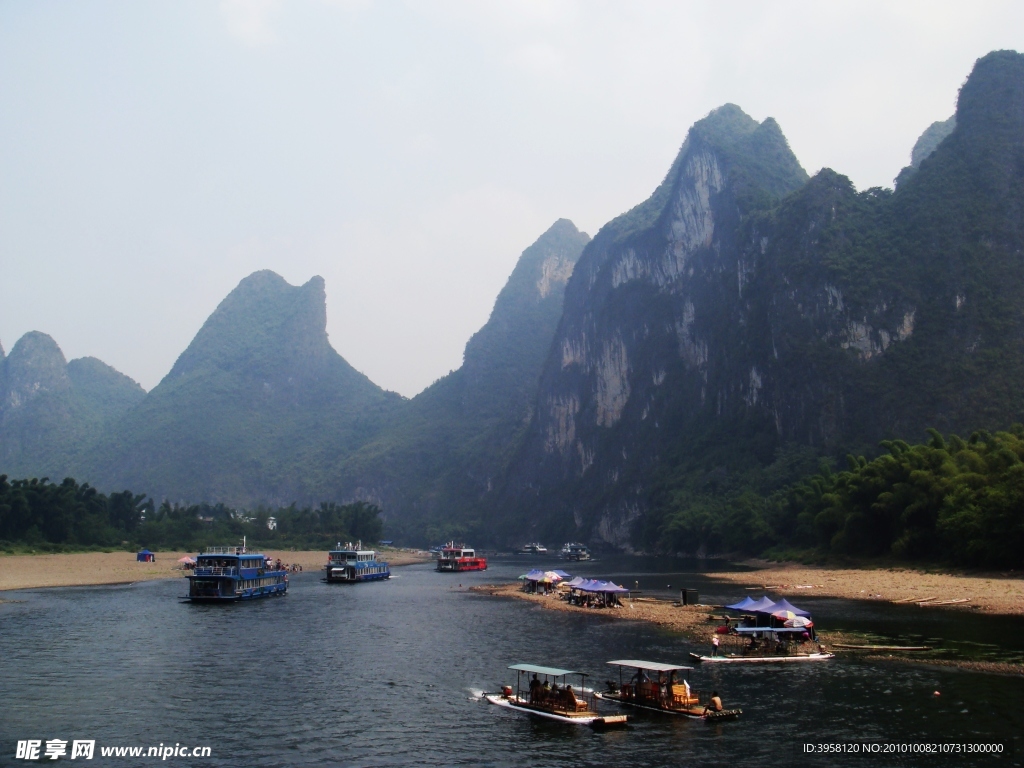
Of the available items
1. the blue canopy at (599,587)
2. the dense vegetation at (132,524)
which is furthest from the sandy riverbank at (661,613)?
the dense vegetation at (132,524)

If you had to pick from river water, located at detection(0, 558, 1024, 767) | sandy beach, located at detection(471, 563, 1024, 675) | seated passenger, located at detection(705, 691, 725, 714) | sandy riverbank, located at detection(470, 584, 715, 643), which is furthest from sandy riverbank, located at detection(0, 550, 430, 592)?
seated passenger, located at detection(705, 691, 725, 714)

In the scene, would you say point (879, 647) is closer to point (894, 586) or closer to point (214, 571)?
point (894, 586)

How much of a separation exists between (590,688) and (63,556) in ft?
282

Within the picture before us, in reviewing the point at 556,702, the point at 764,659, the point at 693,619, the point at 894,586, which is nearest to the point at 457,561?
the point at 894,586

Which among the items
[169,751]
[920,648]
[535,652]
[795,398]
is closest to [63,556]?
[535,652]

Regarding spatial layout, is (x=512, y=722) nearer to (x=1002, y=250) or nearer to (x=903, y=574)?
(x=903, y=574)

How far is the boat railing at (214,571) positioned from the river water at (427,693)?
13.7m

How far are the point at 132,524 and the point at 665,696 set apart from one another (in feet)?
383

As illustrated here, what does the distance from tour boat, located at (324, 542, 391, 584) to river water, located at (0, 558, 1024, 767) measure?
1503 inches

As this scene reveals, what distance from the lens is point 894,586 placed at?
201 feet

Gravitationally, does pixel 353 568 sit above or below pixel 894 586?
below

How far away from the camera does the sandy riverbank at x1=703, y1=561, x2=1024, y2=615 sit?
50312mm

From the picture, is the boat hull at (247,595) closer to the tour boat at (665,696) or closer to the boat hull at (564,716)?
the boat hull at (564,716)

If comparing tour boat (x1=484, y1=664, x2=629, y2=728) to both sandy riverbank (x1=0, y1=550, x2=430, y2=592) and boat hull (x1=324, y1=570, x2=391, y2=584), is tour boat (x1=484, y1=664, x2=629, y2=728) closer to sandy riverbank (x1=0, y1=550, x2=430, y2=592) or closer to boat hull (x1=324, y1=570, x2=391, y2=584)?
sandy riverbank (x1=0, y1=550, x2=430, y2=592)
